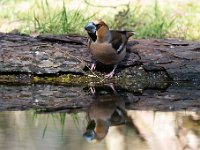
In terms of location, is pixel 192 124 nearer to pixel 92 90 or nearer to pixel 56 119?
pixel 56 119

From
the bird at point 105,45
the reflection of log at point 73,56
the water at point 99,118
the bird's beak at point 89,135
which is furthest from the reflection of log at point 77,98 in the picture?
the bird's beak at point 89,135

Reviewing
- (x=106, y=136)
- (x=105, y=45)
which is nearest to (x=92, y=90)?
(x=105, y=45)

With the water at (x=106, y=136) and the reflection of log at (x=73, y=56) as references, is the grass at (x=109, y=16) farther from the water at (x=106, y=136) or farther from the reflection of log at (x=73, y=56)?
the water at (x=106, y=136)

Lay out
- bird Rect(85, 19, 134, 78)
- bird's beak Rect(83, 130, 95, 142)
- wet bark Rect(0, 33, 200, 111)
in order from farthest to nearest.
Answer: bird Rect(85, 19, 134, 78) → wet bark Rect(0, 33, 200, 111) → bird's beak Rect(83, 130, 95, 142)

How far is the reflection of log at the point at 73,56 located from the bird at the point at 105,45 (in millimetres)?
152

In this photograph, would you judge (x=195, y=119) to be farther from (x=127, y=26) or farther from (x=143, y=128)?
(x=127, y=26)

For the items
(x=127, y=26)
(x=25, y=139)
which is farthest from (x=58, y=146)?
(x=127, y=26)

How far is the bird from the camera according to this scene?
21.4 ft

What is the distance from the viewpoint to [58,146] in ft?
14.3

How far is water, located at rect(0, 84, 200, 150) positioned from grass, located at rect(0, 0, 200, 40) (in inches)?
72.5

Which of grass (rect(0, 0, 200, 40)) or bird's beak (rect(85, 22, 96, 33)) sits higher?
bird's beak (rect(85, 22, 96, 33))

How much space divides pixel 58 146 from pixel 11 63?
228 centimetres

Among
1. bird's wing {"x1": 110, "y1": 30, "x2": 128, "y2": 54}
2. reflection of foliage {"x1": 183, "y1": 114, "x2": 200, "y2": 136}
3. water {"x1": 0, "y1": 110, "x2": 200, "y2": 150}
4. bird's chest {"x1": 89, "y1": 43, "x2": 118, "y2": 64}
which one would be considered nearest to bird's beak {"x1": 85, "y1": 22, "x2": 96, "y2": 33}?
bird's chest {"x1": 89, "y1": 43, "x2": 118, "y2": 64}

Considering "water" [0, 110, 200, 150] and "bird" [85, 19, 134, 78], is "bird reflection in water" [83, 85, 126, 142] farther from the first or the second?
"bird" [85, 19, 134, 78]
